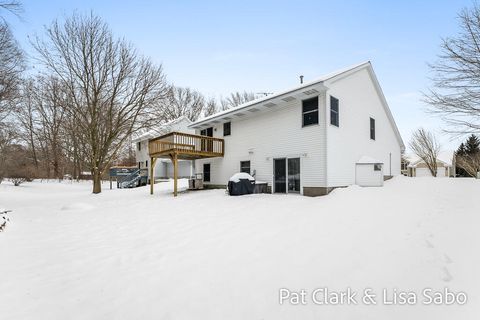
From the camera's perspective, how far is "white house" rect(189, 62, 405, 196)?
10.9 meters

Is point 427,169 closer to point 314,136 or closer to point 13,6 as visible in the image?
point 314,136

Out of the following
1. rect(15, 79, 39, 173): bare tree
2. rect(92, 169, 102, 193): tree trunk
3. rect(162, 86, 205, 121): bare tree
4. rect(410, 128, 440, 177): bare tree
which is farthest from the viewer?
rect(162, 86, 205, 121): bare tree

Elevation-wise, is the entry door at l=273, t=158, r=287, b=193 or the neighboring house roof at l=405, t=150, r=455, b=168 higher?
the neighboring house roof at l=405, t=150, r=455, b=168

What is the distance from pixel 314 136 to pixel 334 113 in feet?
5.00

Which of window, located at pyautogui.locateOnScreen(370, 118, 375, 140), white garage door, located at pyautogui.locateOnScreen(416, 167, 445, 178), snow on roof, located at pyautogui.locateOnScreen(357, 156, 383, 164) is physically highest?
window, located at pyautogui.locateOnScreen(370, 118, 375, 140)

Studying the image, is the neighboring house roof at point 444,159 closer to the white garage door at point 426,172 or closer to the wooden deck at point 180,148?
the white garage door at point 426,172

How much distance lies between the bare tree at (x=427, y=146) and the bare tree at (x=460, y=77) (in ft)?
80.9

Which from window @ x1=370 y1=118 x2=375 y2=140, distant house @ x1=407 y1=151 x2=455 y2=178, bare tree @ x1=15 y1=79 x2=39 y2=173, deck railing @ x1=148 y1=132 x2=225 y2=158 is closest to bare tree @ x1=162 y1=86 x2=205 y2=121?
bare tree @ x1=15 y1=79 x2=39 y2=173

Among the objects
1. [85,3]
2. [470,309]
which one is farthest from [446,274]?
[85,3]

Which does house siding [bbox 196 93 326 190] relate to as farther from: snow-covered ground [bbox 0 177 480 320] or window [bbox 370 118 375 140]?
window [bbox 370 118 375 140]

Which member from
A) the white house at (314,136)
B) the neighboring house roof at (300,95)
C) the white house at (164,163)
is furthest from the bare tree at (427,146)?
the white house at (164,163)

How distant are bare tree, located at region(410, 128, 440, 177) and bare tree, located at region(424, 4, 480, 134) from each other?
24647 mm

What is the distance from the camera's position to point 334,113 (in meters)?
11.3

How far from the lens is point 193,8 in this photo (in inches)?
503
